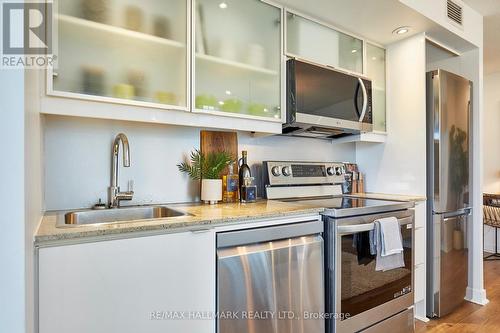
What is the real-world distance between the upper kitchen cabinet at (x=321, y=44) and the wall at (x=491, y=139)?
120 inches

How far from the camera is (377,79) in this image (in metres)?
2.60

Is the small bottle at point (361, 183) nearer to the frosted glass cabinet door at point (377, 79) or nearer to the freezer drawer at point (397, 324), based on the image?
the frosted glass cabinet door at point (377, 79)

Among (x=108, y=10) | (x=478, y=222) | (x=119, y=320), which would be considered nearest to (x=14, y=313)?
(x=119, y=320)

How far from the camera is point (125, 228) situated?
1120 millimetres

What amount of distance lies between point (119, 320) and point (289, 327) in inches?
32.1

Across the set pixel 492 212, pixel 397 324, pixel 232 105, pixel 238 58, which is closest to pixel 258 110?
pixel 232 105

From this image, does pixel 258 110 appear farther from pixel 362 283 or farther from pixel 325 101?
pixel 362 283

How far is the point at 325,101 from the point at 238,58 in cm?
69

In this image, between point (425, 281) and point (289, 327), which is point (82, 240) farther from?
point (425, 281)

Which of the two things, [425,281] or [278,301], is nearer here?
[278,301]

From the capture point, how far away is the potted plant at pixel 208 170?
6.02ft

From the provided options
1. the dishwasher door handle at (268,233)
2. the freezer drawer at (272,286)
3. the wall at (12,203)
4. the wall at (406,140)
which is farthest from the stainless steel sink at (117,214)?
the wall at (406,140)

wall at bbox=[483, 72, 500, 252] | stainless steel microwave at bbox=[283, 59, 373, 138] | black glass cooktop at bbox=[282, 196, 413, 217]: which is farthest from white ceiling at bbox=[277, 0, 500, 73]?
wall at bbox=[483, 72, 500, 252]

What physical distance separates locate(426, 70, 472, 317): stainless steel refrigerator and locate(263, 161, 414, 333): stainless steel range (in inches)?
15.6
